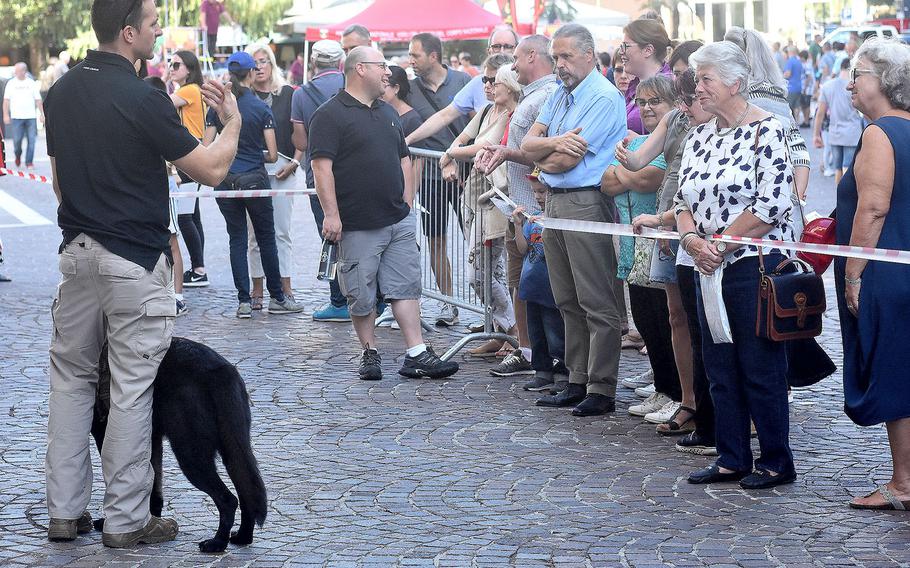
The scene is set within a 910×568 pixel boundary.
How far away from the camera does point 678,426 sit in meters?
6.62

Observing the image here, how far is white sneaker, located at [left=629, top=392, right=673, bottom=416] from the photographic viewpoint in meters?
7.00

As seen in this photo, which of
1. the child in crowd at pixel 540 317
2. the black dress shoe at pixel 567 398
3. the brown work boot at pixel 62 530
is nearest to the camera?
the brown work boot at pixel 62 530

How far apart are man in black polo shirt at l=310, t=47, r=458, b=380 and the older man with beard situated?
1.23 meters

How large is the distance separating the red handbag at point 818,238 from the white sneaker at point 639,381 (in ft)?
7.57

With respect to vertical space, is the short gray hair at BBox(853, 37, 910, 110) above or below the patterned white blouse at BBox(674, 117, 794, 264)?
above

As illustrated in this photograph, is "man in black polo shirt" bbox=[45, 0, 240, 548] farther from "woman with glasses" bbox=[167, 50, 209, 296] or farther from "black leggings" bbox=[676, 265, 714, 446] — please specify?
"woman with glasses" bbox=[167, 50, 209, 296]

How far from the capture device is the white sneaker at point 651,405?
7000mm

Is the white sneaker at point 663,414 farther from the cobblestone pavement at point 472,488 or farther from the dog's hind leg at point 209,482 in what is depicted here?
the dog's hind leg at point 209,482

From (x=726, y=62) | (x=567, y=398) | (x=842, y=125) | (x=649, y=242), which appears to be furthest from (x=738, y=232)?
(x=842, y=125)

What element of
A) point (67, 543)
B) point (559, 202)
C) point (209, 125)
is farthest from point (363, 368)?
point (67, 543)

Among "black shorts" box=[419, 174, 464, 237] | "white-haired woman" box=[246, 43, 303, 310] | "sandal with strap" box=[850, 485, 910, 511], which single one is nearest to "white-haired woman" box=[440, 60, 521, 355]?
"black shorts" box=[419, 174, 464, 237]

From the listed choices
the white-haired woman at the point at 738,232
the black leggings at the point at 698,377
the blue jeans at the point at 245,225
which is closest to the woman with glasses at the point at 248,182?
the blue jeans at the point at 245,225

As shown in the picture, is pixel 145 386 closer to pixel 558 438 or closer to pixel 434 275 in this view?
pixel 558 438

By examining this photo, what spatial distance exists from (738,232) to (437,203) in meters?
4.44
